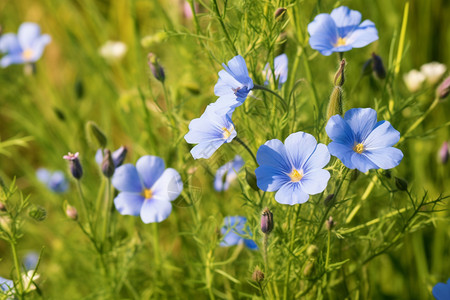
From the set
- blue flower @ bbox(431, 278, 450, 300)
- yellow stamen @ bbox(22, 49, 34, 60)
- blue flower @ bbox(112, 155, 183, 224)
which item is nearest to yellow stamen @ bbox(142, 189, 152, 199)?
blue flower @ bbox(112, 155, 183, 224)

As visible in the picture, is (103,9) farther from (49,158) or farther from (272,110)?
(272,110)

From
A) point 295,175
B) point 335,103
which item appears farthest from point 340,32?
point 295,175

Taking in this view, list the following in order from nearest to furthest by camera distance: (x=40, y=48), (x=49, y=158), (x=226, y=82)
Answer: (x=226, y=82) → (x=40, y=48) → (x=49, y=158)

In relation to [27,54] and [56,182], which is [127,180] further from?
[27,54]

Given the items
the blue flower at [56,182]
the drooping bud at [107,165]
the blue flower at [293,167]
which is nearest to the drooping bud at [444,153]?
the blue flower at [293,167]

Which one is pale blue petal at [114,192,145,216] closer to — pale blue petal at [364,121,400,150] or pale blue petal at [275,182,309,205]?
pale blue petal at [275,182,309,205]

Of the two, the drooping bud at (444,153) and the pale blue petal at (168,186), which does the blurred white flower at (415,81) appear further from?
the pale blue petal at (168,186)

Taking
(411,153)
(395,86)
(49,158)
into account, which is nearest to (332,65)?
(411,153)
